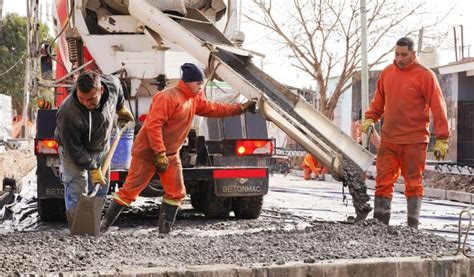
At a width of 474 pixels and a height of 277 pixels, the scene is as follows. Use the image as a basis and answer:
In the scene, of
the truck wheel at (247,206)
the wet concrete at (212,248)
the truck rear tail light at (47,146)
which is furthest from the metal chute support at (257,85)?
the truck wheel at (247,206)

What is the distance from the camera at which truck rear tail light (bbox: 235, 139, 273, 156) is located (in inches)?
306

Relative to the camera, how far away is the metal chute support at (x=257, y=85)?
21.1 feet

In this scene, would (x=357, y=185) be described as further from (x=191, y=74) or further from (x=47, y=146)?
(x=47, y=146)

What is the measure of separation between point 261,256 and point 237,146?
329 centimetres

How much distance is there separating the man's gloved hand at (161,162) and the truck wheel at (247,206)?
2283mm

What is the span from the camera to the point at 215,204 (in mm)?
8320

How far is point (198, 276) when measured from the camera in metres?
4.00

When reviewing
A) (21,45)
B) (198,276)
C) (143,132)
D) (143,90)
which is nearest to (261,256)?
(198,276)

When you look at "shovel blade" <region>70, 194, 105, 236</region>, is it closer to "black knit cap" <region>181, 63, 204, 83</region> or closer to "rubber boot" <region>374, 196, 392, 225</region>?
"black knit cap" <region>181, 63, 204, 83</region>

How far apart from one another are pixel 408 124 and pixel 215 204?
2756 millimetres

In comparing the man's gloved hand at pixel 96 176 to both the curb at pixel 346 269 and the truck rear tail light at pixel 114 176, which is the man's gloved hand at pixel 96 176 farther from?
the curb at pixel 346 269

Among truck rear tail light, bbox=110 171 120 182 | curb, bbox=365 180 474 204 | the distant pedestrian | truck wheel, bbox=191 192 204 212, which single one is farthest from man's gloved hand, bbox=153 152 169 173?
the distant pedestrian

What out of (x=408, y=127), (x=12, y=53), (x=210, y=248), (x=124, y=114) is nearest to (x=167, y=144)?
(x=124, y=114)

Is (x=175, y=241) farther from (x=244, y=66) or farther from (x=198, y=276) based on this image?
(x=244, y=66)
